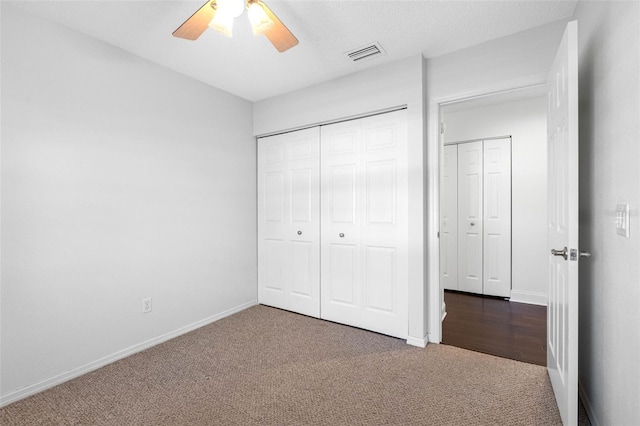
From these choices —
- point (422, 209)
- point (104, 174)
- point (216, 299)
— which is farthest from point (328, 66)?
point (216, 299)

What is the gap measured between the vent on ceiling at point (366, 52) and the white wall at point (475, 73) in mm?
470

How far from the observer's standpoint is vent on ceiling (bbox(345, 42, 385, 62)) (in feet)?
7.79

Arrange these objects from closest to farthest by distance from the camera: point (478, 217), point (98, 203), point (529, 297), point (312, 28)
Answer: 1. point (312, 28)
2. point (98, 203)
3. point (529, 297)
4. point (478, 217)

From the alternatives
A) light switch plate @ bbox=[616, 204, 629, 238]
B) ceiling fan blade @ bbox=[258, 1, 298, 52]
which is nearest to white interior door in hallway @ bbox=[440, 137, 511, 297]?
light switch plate @ bbox=[616, 204, 629, 238]

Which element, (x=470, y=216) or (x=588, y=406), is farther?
(x=470, y=216)

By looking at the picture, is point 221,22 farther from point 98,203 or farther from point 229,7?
point 98,203

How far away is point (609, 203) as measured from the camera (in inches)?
54.2

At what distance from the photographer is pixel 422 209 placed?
8.23 ft

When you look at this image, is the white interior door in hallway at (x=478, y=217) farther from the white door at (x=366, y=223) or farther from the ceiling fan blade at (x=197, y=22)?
the ceiling fan blade at (x=197, y=22)

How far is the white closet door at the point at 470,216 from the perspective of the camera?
4000 millimetres

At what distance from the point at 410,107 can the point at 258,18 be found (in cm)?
141

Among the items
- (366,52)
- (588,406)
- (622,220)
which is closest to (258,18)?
(366,52)

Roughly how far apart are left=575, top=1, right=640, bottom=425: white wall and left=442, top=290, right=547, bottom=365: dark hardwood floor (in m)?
0.65

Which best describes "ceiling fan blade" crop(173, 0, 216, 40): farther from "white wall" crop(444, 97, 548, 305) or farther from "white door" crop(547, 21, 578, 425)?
"white wall" crop(444, 97, 548, 305)
